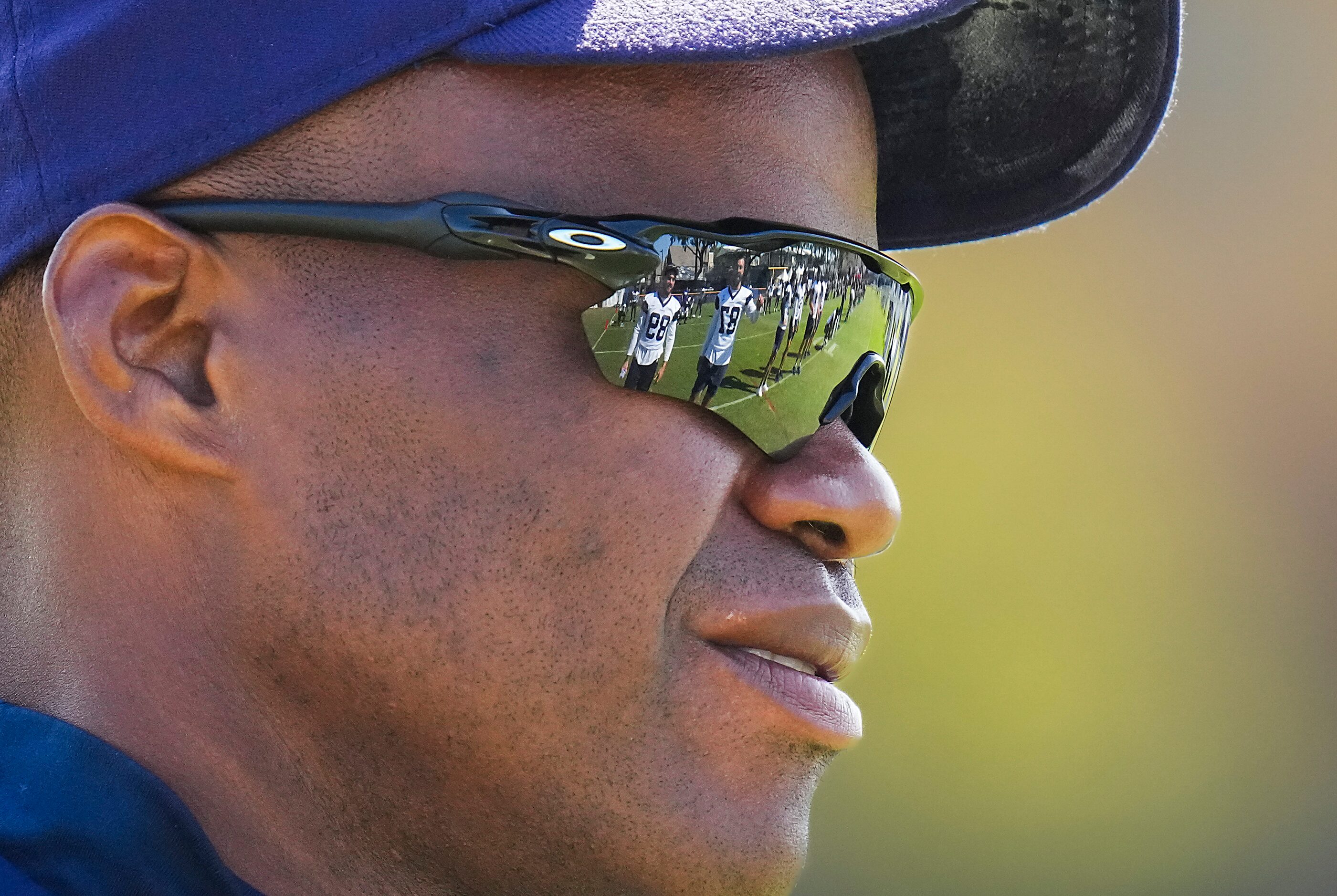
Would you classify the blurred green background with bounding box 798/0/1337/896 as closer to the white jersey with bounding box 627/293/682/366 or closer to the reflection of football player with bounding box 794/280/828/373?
the reflection of football player with bounding box 794/280/828/373

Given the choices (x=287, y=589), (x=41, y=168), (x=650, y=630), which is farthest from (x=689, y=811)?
(x=41, y=168)

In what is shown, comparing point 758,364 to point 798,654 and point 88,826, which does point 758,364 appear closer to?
point 798,654

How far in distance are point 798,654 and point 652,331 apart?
1.57 feet

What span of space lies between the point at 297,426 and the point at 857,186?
0.91 meters

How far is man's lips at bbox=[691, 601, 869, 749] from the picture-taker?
1738 millimetres

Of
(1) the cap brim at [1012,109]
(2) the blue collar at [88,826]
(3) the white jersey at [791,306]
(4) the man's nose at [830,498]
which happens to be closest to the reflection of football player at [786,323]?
(3) the white jersey at [791,306]

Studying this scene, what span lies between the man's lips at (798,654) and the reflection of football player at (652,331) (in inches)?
12.4

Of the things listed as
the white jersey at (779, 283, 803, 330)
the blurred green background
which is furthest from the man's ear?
the blurred green background

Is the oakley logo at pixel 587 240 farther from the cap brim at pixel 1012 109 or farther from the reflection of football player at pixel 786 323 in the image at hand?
the cap brim at pixel 1012 109

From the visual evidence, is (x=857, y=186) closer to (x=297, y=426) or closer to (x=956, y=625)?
(x=297, y=426)

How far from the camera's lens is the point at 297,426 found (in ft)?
5.51

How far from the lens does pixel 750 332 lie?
175cm

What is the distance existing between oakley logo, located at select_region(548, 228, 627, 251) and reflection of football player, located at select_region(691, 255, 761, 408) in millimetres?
150

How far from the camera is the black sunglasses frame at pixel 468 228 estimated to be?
1.66 meters
